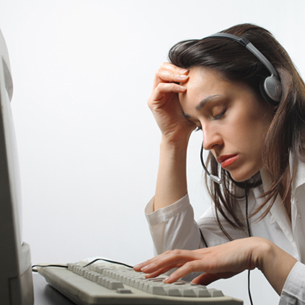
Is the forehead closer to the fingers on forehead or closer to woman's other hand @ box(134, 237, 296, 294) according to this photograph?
the fingers on forehead

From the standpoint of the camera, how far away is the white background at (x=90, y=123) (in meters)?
1.88

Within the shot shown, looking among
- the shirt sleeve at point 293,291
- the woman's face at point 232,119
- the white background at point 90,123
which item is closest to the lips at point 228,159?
the woman's face at point 232,119

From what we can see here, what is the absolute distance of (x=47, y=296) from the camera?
22.2 inches

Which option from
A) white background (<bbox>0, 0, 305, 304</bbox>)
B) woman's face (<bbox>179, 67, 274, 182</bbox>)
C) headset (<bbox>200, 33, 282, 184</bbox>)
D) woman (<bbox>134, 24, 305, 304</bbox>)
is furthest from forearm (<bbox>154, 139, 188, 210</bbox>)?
white background (<bbox>0, 0, 305, 304</bbox>)

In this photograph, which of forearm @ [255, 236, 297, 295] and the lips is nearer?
forearm @ [255, 236, 297, 295]

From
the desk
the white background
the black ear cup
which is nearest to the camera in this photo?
the desk

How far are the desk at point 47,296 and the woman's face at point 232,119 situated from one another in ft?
1.62

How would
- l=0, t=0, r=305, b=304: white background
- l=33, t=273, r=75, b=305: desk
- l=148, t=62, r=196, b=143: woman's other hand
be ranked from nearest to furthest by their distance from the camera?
l=33, t=273, r=75, b=305: desk → l=148, t=62, r=196, b=143: woman's other hand → l=0, t=0, r=305, b=304: white background

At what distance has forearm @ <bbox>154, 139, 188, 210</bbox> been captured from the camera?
1.01 metres

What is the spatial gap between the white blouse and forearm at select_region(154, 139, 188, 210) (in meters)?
0.02

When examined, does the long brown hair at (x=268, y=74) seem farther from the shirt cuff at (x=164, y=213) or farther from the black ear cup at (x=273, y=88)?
the shirt cuff at (x=164, y=213)

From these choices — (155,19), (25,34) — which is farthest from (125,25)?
(25,34)

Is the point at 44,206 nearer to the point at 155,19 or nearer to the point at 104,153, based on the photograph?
the point at 104,153

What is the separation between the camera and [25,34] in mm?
1939
